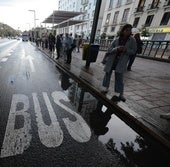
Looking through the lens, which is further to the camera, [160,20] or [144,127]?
[160,20]

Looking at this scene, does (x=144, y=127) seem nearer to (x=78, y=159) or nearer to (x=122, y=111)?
(x=122, y=111)

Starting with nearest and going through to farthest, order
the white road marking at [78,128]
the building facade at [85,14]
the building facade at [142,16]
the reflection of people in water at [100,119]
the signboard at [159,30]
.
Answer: the white road marking at [78,128] → the reflection of people in water at [100,119] → the signboard at [159,30] → the building facade at [142,16] → the building facade at [85,14]

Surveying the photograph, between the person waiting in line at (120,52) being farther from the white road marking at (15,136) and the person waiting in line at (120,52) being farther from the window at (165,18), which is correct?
the window at (165,18)

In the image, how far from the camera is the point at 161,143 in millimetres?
2434

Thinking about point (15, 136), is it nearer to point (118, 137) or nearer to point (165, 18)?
point (118, 137)

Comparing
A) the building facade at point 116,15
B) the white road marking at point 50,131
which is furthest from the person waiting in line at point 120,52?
the building facade at point 116,15

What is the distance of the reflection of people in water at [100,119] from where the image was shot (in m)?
2.72

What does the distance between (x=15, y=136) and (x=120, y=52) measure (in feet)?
10.4

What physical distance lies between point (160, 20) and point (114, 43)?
1173 inches

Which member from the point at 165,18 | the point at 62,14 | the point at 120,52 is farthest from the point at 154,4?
the point at 120,52

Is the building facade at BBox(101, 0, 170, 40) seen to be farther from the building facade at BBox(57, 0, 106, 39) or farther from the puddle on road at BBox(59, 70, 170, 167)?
the puddle on road at BBox(59, 70, 170, 167)

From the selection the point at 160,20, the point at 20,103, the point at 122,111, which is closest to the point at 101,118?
the point at 122,111

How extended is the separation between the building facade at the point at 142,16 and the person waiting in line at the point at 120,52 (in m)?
26.1

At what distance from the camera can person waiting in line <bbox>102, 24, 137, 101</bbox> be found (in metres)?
3.47
